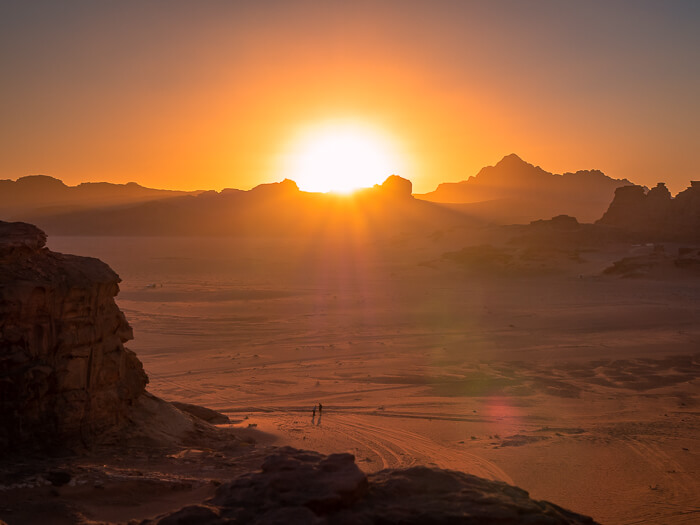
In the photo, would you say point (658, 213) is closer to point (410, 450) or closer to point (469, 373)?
point (469, 373)

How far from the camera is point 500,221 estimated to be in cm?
11094

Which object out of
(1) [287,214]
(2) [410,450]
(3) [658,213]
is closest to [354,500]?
(2) [410,450]

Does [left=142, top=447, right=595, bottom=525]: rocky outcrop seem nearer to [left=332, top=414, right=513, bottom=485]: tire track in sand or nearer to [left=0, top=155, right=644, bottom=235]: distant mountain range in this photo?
[left=332, top=414, right=513, bottom=485]: tire track in sand

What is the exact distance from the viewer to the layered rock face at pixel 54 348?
6773 mm

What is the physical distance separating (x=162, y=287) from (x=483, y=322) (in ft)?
63.3

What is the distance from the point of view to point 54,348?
7207 millimetres

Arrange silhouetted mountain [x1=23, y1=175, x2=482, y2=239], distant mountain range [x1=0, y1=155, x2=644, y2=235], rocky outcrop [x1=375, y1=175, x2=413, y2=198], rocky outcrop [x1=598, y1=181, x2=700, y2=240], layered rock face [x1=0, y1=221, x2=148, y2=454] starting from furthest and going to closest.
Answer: rocky outcrop [x1=375, y1=175, x2=413, y2=198]
distant mountain range [x1=0, y1=155, x2=644, y2=235]
silhouetted mountain [x1=23, y1=175, x2=482, y2=239]
rocky outcrop [x1=598, y1=181, x2=700, y2=240]
layered rock face [x1=0, y1=221, x2=148, y2=454]

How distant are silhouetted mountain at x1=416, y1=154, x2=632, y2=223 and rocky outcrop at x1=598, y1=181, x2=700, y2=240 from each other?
52.8 m

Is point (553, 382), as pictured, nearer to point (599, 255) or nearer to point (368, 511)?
point (368, 511)

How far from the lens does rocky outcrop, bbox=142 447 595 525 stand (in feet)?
13.1

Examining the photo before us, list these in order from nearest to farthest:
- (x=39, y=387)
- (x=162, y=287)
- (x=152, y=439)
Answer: (x=39, y=387) → (x=152, y=439) → (x=162, y=287)

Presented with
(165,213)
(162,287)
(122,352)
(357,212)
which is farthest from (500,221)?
(122,352)

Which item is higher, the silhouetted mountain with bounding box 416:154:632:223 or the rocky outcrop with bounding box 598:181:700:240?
the silhouetted mountain with bounding box 416:154:632:223

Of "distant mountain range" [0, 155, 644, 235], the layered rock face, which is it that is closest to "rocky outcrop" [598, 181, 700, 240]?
"distant mountain range" [0, 155, 644, 235]
